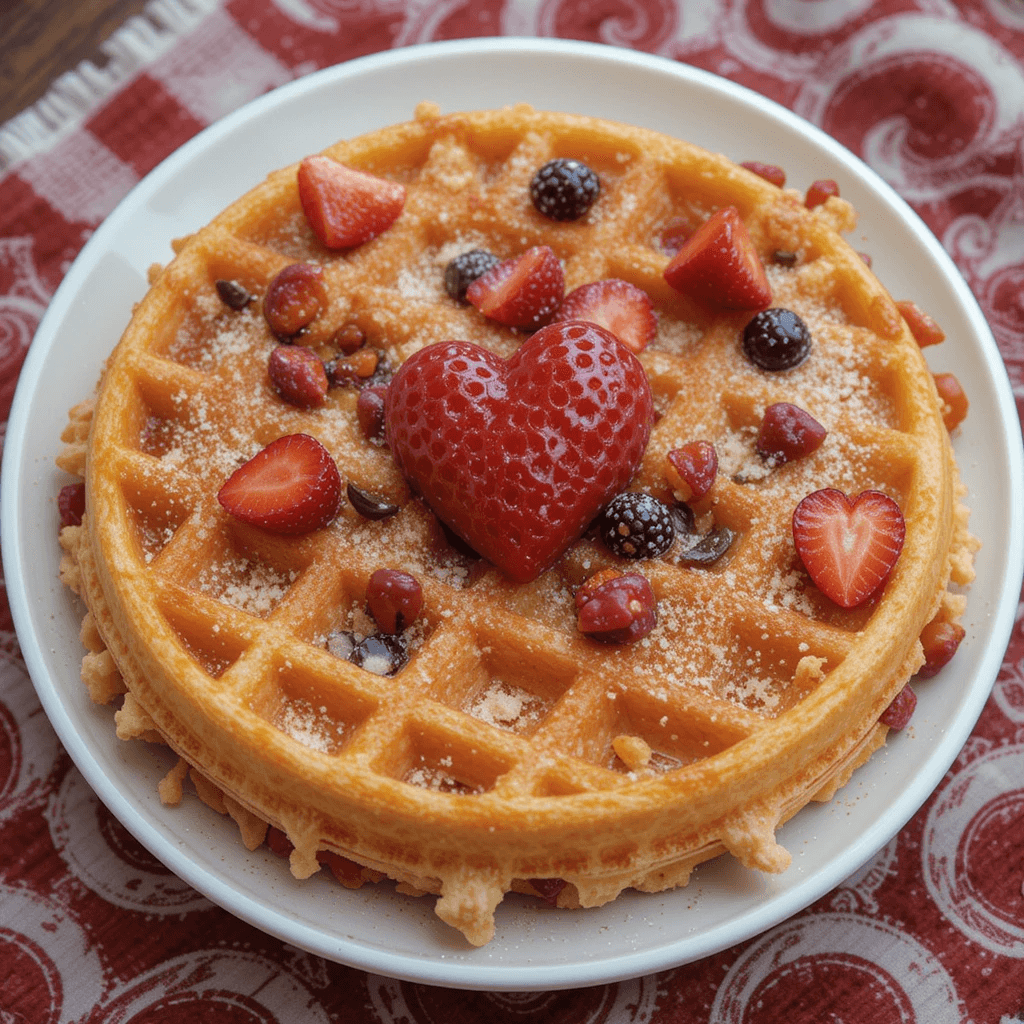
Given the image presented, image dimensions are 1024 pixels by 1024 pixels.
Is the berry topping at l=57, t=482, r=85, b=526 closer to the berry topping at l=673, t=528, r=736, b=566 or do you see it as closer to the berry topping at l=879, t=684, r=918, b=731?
the berry topping at l=673, t=528, r=736, b=566

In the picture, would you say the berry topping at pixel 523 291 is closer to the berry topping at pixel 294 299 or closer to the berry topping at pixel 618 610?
the berry topping at pixel 294 299

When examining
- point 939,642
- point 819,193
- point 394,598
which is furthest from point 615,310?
point 939,642

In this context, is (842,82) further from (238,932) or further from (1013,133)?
(238,932)

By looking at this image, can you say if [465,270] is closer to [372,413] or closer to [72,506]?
[372,413]

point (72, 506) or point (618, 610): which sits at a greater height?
point (72, 506)

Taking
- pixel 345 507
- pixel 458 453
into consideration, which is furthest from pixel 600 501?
pixel 345 507
